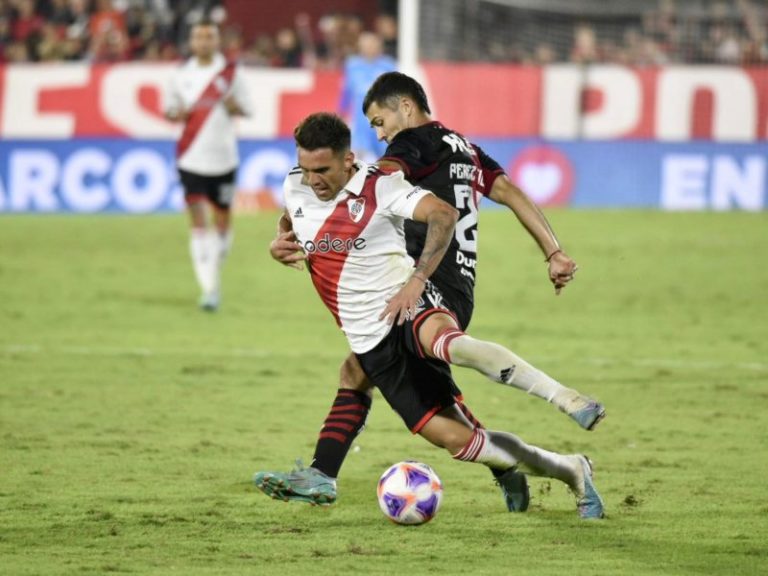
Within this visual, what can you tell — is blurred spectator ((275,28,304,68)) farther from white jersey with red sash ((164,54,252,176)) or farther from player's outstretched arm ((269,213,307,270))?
player's outstretched arm ((269,213,307,270))

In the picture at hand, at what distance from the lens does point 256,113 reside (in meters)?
22.2

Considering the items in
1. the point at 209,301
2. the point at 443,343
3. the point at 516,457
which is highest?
the point at 443,343

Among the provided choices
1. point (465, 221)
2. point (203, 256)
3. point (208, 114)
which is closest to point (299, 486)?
point (465, 221)

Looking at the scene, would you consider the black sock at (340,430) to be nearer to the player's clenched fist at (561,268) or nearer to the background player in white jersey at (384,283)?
the background player in white jersey at (384,283)

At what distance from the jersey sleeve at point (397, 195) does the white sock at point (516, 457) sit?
1.00 m

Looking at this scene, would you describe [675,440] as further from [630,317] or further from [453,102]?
[453,102]

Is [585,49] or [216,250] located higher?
[585,49]

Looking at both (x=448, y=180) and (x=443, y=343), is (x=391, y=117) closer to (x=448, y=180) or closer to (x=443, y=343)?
(x=448, y=180)

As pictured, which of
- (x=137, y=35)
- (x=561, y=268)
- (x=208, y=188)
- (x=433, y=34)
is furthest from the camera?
(x=137, y=35)

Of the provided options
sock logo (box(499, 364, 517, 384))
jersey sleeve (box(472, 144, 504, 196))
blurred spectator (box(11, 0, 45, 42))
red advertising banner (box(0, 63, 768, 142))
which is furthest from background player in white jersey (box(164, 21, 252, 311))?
blurred spectator (box(11, 0, 45, 42))

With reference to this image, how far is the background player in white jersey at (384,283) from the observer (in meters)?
6.12

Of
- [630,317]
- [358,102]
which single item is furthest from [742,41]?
[630,317]

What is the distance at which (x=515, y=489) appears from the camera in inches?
258

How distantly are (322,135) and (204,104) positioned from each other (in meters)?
8.10
